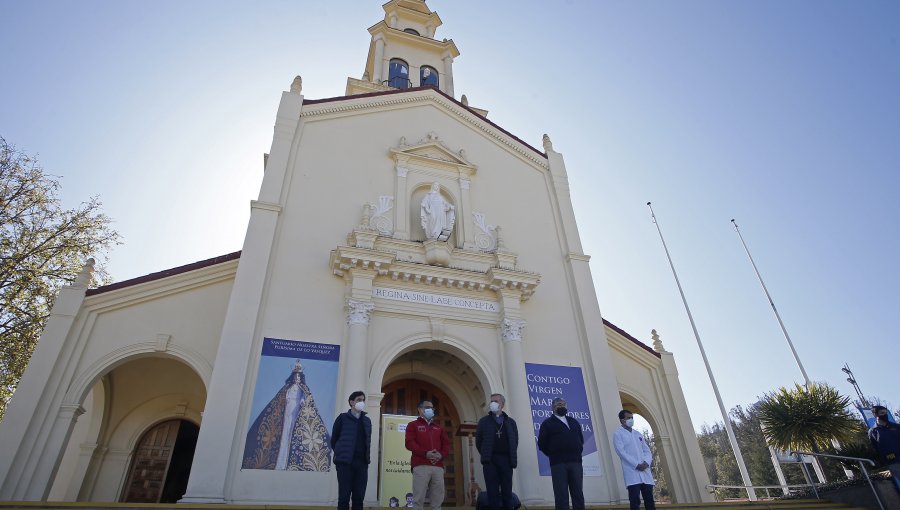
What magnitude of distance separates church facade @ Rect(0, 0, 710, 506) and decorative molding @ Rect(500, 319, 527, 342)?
5cm

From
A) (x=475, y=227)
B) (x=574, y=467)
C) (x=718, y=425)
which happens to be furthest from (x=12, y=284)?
(x=718, y=425)

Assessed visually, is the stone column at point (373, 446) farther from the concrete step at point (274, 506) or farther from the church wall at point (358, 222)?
the concrete step at point (274, 506)

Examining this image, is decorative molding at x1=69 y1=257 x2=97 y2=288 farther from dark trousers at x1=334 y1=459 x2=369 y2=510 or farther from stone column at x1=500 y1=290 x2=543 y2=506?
stone column at x1=500 y1=290 x2=543 y2=506

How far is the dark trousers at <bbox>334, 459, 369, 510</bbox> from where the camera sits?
668 cm

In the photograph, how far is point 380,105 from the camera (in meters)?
17.1

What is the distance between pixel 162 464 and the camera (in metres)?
14.2

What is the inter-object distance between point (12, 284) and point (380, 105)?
1367cm

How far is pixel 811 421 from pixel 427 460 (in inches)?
504

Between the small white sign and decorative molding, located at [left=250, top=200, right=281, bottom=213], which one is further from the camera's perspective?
decorative molding, located at [left=250, top=200, right=281, bottom=213]

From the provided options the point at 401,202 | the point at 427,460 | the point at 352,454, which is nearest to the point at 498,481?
the point at 427,460

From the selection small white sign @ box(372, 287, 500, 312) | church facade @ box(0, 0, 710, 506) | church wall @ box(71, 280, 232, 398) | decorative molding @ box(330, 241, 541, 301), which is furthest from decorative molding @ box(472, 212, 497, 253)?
church wall @ box(71, 280, 232, 398)

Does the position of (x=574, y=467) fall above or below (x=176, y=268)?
below

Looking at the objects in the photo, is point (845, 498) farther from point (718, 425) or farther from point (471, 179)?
point (718, 425)

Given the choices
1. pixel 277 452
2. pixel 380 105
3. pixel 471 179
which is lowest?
pixel 277 452
